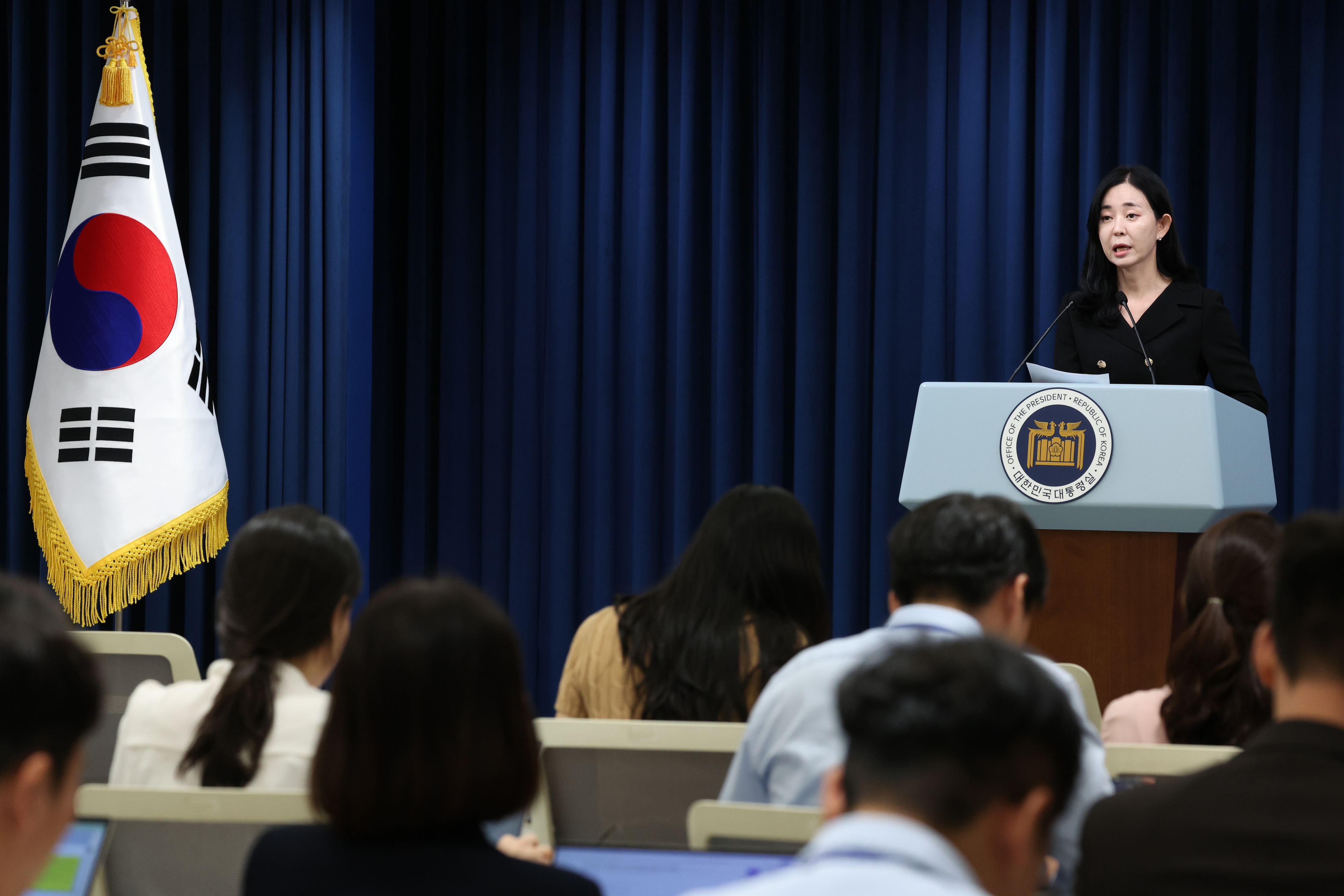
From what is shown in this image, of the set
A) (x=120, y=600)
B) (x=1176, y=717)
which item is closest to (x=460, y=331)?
(x=120, y=600)

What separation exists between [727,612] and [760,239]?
A: 342 cm

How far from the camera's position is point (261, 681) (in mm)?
1830

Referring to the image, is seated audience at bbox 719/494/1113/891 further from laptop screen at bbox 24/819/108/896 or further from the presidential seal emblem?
the presidential seal emblem

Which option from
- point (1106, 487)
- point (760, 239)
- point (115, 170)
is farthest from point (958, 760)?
point (760, 239)

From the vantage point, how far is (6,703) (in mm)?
971

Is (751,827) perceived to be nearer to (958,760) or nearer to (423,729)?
(423,729)

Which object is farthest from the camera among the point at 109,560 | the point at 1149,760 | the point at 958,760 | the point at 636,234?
the point at 636,234

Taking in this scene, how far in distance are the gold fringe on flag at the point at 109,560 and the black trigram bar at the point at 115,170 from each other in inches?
34.6

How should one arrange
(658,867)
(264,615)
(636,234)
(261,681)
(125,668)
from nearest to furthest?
(658,867), (261,681), (264,615), (125,668), (636,234)

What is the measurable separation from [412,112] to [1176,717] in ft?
15.1

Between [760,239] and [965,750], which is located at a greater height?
[760,239]

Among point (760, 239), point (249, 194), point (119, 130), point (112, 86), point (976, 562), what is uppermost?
point (112, 86)

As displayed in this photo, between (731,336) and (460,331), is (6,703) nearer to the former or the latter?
(731,336)

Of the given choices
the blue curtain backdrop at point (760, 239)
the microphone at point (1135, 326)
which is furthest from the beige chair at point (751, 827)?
the blue curtain backdrop at point (760, 239)
